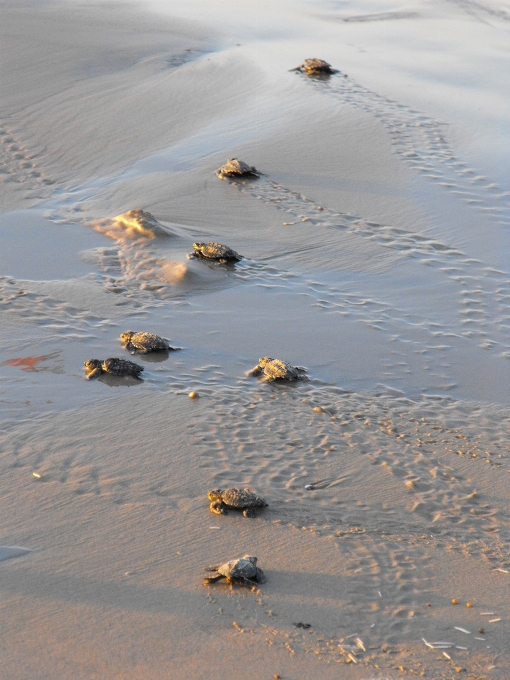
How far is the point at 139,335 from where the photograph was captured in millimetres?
4398

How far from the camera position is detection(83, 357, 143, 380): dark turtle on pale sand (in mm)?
4152

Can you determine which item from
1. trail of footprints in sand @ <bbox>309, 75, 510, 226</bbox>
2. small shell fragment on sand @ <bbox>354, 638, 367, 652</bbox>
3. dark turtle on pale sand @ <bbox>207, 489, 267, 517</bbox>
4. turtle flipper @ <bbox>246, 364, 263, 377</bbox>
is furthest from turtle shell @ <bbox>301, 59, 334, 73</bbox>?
small shell fragment on sand @ <bbox>354, 638, 367, 652</bbox>

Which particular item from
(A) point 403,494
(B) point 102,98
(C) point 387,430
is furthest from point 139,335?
(B) point 102,98

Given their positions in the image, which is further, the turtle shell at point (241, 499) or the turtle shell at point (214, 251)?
the turtle shell at point (214, 251)

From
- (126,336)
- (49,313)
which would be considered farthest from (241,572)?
(49,313)

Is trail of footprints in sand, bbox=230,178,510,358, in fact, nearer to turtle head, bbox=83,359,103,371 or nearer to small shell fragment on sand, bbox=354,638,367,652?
turtle head, bbox=83,359,103,371

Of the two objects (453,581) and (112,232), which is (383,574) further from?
(112,232)

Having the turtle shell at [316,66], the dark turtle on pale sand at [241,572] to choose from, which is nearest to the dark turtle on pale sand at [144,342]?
the dark turtle on pale sand at [241,572]

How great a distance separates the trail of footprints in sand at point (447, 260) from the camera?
16.3 ft

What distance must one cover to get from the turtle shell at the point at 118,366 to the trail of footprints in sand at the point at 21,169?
9.73 feet

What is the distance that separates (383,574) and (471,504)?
0.69m

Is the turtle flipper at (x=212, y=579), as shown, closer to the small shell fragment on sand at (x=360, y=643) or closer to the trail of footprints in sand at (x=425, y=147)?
the small shell fragment on sand at (x=360, y=643)

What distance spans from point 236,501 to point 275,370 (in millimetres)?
1184

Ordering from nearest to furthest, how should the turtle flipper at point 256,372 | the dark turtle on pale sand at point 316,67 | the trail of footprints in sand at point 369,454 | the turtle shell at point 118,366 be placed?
the trail of footprints in sand at point 369,454 → the turtle shell at point 118,366 → the turtle flipper at point 256,372 → the dark turtle on pale sand at point 316,67
